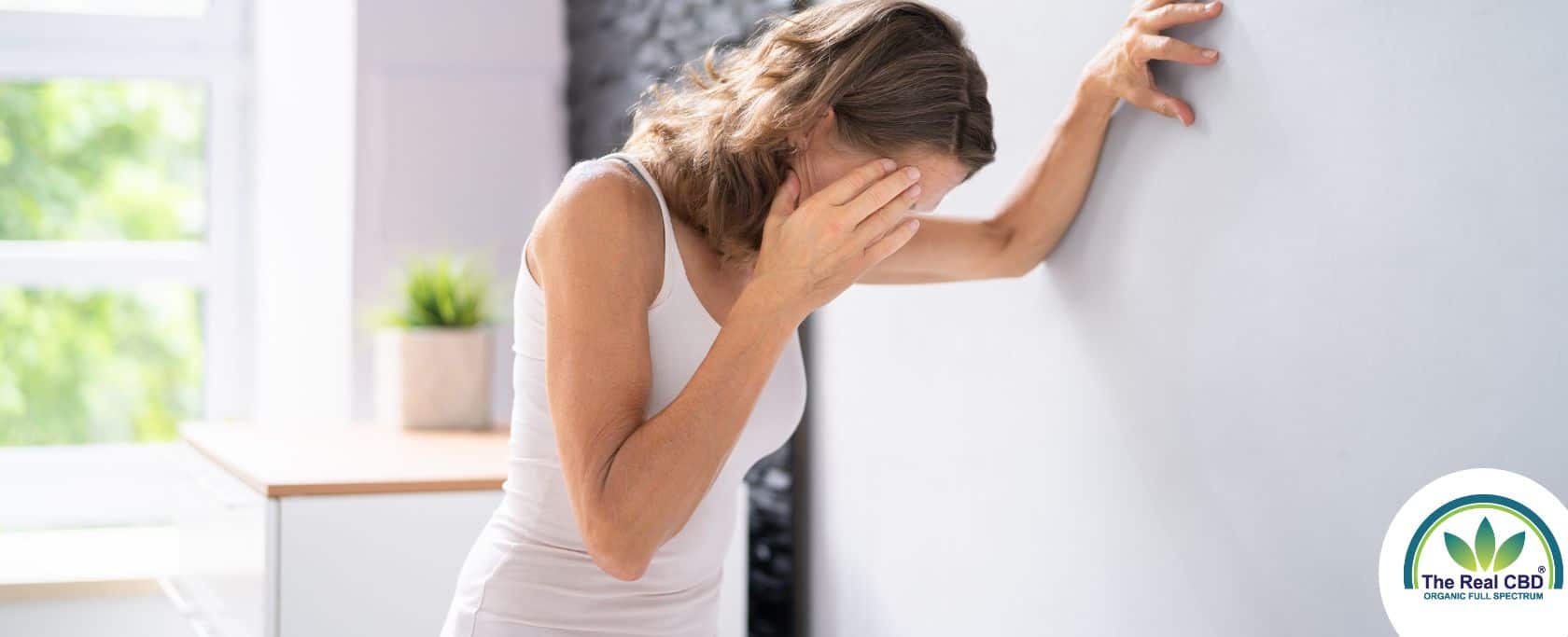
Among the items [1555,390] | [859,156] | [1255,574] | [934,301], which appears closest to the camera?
[1555,390]

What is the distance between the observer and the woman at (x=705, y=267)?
1108 millimetres

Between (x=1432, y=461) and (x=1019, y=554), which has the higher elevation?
(x=1432, y=461)

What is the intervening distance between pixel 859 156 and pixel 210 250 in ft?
9.00

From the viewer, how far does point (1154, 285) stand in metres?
1.24

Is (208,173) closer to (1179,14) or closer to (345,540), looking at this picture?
(345,540)

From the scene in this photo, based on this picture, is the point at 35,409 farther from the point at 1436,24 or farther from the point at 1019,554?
the point at 1436,24

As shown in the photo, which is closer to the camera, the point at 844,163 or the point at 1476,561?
the point at 1476,561

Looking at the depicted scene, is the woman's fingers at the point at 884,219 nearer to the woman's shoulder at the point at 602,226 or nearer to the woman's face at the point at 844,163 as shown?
the woman's face at the point at 844,163

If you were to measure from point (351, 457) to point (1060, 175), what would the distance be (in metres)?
1.33

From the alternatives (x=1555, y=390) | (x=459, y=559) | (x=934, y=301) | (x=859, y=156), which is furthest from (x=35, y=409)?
(x=1555, y=390)

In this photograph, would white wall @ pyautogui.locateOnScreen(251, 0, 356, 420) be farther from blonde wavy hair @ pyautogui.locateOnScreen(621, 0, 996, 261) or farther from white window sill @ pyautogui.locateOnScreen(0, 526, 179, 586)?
blonde wavy hair @ pyautogui.locateOnScreen(621, 0, 996, 261)

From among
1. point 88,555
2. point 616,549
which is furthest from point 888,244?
point 88,555

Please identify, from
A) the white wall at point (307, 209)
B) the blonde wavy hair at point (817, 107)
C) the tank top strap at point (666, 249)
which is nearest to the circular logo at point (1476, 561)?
the blonde wavy hair at point (817, 107)

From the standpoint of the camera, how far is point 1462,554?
955 mm
